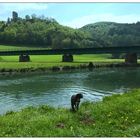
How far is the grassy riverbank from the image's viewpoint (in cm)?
1672

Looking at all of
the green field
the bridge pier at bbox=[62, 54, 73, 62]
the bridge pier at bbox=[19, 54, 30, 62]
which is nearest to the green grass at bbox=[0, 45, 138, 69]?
the green field

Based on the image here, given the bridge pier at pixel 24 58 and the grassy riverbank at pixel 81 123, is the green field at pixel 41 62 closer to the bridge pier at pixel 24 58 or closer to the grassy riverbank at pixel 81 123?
the bridge pier at pixel 24 58

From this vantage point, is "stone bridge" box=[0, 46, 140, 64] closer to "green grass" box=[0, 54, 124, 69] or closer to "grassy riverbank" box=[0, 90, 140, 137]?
"green grass" box=[0, 54, 124, 69]

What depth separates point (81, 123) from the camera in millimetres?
18562

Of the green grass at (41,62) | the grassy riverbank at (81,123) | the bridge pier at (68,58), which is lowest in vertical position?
the green grass at (41,62)

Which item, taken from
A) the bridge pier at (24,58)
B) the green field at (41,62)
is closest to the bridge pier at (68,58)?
the green field at (41,62)

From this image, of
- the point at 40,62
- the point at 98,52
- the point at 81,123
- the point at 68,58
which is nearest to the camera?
the point at 81,123

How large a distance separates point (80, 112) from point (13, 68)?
257 feet

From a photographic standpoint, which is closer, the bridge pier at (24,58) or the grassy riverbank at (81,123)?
the grassy riverbank at (81,123)

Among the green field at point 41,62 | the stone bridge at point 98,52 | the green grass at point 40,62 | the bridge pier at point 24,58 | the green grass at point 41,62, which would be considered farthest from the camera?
the bridge pier at point 24,58

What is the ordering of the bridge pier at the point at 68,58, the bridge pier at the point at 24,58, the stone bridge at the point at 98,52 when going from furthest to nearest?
the bridge pier at the point at 24,58
the bridge pier at the point at 68,58
the stone bridge at the point at 98,52

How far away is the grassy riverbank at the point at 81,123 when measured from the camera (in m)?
16.7

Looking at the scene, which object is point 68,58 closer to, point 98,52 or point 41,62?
point 98,52

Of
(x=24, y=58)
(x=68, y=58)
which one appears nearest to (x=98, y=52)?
(x=68, y=58)
